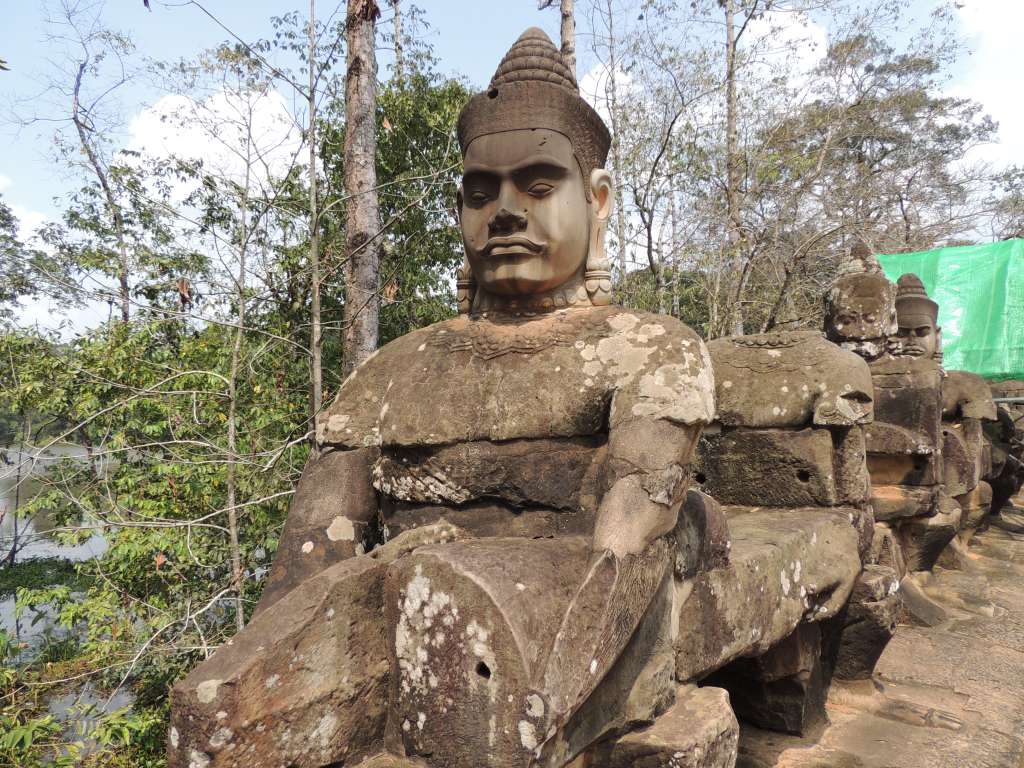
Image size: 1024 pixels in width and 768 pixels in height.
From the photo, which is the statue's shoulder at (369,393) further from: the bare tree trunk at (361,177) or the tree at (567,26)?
the tree at (567,26)

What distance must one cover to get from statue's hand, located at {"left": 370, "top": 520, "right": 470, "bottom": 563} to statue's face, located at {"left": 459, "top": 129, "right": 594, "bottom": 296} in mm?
783

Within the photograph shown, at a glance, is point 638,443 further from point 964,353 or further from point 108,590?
point 964,353

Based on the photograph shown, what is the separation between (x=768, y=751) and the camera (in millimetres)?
2951

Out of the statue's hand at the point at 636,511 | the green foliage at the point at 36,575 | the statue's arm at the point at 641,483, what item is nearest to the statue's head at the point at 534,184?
the statue's arm at the point at 641,483

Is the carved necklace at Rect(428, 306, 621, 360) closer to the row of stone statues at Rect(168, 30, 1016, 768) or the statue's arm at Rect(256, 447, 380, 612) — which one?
the row of stone statues at Rect(168, 30, 1016, 768)

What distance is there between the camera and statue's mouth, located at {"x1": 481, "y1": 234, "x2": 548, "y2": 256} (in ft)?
7.18

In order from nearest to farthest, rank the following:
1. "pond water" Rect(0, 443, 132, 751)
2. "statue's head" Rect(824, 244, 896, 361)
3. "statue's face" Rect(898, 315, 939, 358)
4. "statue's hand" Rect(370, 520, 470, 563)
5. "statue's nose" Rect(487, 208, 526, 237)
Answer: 1. "statue's hand" Rect(370, 520, 470, 563)
2. "statue's nose" Rect(487, 208, 526, 237)
3. "pond water" Rect(0, 443, 132, 751)
4. "statue's head" Rect(824, 244, 896, 361)
5. "statue's face" Rect(898, 315, 939, 358)

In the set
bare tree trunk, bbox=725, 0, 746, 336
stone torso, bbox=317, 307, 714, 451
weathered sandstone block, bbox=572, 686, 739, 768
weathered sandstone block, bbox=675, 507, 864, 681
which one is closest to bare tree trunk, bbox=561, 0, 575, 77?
bare tree trunk, bbox=725, 0, 746, 336

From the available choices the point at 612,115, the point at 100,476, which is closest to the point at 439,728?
the point at 100,476

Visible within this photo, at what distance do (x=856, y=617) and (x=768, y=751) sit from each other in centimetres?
81

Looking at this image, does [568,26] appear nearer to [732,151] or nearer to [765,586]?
[732,151]

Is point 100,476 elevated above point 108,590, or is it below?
above

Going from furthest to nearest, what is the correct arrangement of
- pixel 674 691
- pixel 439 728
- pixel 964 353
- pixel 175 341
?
pixel 964 353 < pixel 175 341 < pixel 674 691 < pixel 439 728

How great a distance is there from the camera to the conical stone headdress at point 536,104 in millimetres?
2252
